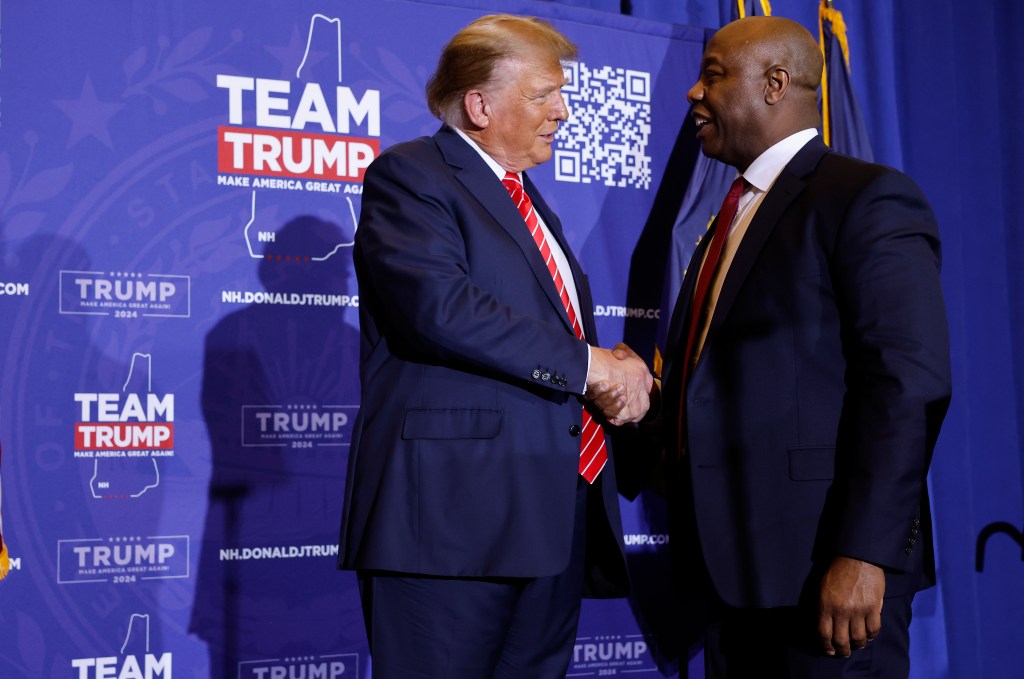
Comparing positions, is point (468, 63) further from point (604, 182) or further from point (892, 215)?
point (604, 182)

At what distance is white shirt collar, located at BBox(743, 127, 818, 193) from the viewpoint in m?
2.21

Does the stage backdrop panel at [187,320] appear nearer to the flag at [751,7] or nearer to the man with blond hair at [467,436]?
the flag at [751,7]

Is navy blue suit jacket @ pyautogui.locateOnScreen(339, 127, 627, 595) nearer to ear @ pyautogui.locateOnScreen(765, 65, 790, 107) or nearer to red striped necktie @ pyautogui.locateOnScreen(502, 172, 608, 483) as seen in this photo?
red striped necktie @ pyautogui.locateOnScreen(502, 172, 608, 483)

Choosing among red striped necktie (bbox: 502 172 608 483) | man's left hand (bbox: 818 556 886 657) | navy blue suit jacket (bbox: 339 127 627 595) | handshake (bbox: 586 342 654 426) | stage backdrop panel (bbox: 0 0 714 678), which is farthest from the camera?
stage backdrop panel (bbox: 0 0 714 678)

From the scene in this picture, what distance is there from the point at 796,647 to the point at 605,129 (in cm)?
219

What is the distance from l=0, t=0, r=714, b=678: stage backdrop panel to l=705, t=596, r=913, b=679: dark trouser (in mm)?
1467

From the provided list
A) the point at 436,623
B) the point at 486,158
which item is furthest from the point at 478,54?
the point at 436,623

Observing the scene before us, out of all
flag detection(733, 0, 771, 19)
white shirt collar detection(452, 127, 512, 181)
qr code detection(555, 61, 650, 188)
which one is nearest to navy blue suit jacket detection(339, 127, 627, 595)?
white shirt collar detection(452, 127, 512, 181)

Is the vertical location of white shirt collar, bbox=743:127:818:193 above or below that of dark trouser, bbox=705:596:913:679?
above

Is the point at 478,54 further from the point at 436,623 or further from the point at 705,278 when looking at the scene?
the point at 436,623

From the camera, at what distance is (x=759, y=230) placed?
2031mm

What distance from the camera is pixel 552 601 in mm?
2055

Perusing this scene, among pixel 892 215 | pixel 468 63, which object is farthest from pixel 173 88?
pixel 892 215

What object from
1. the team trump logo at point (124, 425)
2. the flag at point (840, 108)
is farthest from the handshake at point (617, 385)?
the flag at point (840, 108)
